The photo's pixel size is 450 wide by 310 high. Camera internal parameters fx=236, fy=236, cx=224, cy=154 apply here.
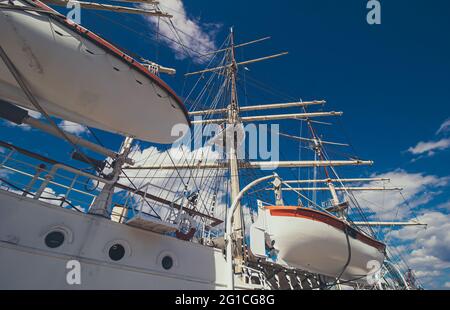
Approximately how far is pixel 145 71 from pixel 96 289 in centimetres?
629

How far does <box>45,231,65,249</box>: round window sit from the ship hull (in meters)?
7.99

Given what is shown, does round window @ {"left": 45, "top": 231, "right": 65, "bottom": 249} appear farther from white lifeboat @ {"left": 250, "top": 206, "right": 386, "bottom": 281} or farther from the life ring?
white lifeboat @ {"left": 250, "top": 206, "right": 386, "bottom": 281}

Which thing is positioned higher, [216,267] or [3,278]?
[216,267]

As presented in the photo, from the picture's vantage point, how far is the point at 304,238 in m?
10.5

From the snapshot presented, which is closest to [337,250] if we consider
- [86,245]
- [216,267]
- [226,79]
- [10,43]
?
[216,267]

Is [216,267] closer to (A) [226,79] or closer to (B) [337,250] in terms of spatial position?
(B) [337,250]

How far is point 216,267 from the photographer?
886 centimetres

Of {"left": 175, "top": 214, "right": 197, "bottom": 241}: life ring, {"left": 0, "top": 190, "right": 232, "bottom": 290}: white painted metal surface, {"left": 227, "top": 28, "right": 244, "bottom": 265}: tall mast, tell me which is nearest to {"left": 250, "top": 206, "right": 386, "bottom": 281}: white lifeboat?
{"left": 227, "top": 28, "right": 244, "bottom": 265}: tall mast

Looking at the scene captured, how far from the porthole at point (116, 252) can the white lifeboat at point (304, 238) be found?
4.96 meters

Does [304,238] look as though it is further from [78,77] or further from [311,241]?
[78,77]

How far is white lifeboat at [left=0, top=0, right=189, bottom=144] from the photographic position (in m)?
5.72

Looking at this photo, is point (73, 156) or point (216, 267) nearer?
point (73, 156)
